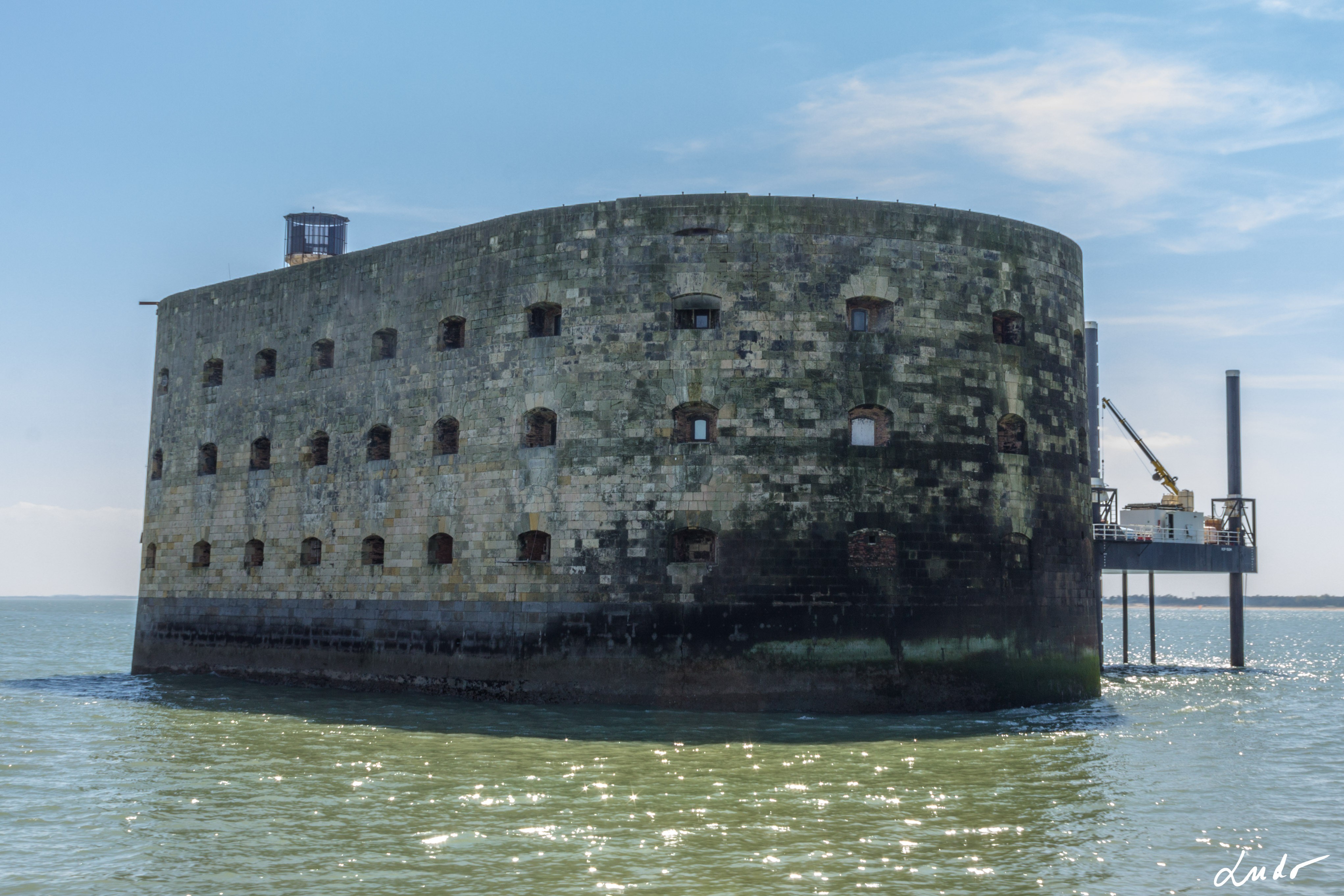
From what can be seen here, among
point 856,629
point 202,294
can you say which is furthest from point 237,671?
point 856,629

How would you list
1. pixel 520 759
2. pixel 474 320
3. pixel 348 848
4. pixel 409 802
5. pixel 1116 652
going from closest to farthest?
1. pixel 348 848
2. pixel 409 802
3. pixel 520 759
4. pixel 474 320
5. pixel 1116 652

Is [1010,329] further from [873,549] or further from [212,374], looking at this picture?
[212,374]

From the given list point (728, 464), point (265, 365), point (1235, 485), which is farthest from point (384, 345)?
point (1235, 485)

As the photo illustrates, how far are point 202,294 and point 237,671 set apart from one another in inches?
381

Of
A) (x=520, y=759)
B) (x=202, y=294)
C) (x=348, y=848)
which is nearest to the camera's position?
(x=348, y=848)

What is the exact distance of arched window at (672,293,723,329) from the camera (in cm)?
2405

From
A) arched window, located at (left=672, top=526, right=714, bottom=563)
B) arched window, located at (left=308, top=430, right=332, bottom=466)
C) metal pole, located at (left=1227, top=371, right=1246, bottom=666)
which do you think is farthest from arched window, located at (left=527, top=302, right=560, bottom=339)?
metal pole, located at (left=1227, top=371, right=1246, bottom=666)

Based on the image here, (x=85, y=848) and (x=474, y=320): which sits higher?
(x=474, y=320)

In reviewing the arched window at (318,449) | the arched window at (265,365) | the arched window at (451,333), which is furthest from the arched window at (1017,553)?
the arched window at (265,365)

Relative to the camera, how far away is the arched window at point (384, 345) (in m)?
27.9

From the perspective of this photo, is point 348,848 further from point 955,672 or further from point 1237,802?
point 955,672

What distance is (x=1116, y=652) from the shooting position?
2537 inches

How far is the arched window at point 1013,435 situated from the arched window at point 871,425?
275cm

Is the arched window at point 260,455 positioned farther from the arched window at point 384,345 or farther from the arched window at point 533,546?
the arched window at point 533,546
